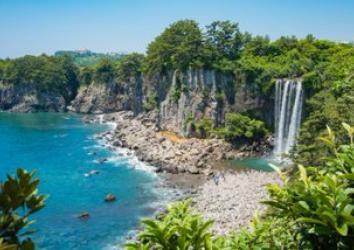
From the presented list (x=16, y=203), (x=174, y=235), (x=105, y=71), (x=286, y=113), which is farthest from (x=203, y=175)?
(x=105, y=71)

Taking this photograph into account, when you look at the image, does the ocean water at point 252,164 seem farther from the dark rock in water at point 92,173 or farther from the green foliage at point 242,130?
the dark rock in water at point 92,173

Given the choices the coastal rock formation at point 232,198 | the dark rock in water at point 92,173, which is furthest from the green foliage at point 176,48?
the coastal rock formation at point 232,198

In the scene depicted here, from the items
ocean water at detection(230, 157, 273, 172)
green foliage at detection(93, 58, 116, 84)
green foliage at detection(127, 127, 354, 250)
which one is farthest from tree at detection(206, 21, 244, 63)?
green foliage at detection(127, 127, 354, 250)

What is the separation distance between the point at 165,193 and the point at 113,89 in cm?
4997

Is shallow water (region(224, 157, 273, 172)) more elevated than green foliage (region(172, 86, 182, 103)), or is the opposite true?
green foliage (region(172, 86, 182, 103))

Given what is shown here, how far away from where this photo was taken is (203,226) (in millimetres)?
4875

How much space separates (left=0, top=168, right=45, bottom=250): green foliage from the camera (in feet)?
12.4

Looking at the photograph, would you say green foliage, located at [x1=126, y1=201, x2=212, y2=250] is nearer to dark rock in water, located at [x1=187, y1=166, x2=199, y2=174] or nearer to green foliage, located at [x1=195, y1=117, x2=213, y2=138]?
dark rock in water, located at [x1=187, y1=166, x2=199, y2=174]

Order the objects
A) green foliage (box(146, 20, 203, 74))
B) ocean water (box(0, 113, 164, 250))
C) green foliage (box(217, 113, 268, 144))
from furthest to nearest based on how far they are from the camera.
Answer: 1. green foliage (box(146, 20, 203, 74))
2. green foliage (box(217, 113, 268, 144))
3. ocean water (box(0, 113, 164, 250))

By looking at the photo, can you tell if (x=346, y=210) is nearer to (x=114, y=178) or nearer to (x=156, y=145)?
(x=114, y=178)

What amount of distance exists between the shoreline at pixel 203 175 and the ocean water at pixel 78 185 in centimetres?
193

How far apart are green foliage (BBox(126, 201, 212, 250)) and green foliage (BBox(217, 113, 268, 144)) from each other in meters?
44.9

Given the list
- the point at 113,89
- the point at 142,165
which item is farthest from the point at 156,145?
the point at 113,89

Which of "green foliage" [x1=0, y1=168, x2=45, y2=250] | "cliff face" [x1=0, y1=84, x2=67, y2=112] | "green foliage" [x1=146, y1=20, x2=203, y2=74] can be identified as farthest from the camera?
"cliff face" [x1=0, y1=84, x2=67, y2=112]
